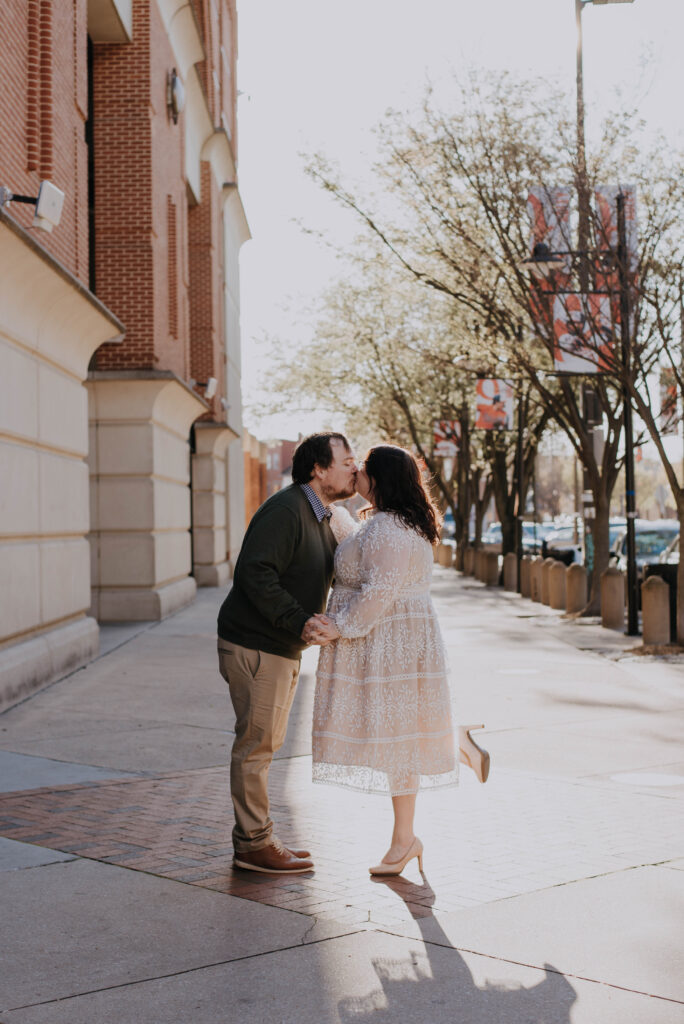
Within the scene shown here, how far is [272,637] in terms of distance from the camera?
211 inches

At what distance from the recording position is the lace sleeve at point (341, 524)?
18.5 ft

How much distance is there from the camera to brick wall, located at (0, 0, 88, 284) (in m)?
11.1

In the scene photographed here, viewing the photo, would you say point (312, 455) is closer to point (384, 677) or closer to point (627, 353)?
point (384, 677)

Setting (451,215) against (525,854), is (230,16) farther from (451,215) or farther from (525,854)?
(525,854)

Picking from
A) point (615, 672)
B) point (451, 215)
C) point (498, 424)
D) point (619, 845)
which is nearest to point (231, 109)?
point (498, 424)

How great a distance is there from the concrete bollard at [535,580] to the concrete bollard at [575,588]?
138 inches

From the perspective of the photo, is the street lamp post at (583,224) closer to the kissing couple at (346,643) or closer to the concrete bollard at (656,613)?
the concrete bollard at (656,613)

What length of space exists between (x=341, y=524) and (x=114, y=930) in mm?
1940

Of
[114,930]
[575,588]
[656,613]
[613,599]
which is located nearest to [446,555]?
[575,588]

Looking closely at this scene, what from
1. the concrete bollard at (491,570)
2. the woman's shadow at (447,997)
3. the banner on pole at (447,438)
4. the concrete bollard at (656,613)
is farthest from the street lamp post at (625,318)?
the banner on pole at (447,438)

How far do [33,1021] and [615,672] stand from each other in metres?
10.0

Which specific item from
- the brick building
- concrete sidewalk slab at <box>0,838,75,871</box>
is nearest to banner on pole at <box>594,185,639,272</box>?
the brick building

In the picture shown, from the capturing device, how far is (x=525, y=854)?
18.9 feet

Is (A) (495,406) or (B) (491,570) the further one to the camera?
(B) (491,570)
